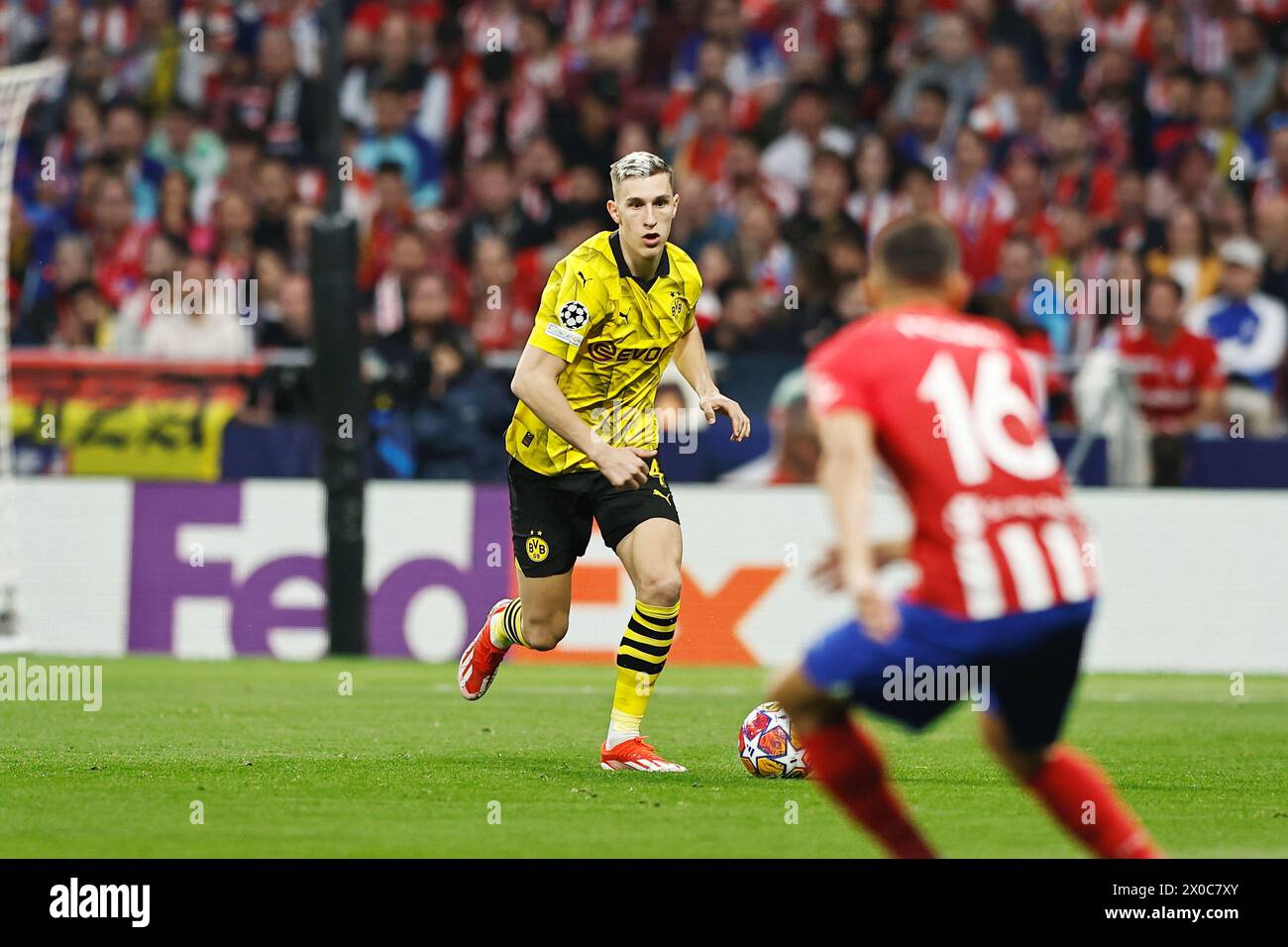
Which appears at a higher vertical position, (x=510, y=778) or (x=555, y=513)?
(x=555, y=513)

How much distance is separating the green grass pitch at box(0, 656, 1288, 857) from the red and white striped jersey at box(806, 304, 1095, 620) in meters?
1.60

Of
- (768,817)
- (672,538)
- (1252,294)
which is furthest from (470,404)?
(768,817)

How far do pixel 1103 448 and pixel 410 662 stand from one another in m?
5.15

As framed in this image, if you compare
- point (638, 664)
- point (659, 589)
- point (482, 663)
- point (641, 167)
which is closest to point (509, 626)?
point (482, 663)

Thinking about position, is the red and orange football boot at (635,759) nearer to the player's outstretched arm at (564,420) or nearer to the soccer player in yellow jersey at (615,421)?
the soccer player in yellow jersey at (615,421)

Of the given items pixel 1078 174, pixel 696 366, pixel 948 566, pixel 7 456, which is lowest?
pixel 948 566

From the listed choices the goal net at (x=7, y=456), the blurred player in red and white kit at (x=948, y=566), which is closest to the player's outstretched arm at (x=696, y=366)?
the blurred player in red and white kit at (x=948, y=566)

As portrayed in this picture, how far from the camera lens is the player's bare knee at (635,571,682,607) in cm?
916

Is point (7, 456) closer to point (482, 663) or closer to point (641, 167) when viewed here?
point (482, 663)

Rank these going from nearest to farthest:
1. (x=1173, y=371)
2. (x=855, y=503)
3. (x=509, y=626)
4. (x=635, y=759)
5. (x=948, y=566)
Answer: (x=855, y=503) → (x=948, y=566) → (x=635, y=759) → (x=509, y=626) → (x=1173, y=371)

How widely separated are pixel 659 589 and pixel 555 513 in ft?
2.53

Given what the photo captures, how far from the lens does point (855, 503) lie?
541 centimetres

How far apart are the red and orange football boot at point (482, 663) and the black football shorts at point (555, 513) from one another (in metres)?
0.56

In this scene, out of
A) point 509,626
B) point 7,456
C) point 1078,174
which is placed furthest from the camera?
point 1078,174
